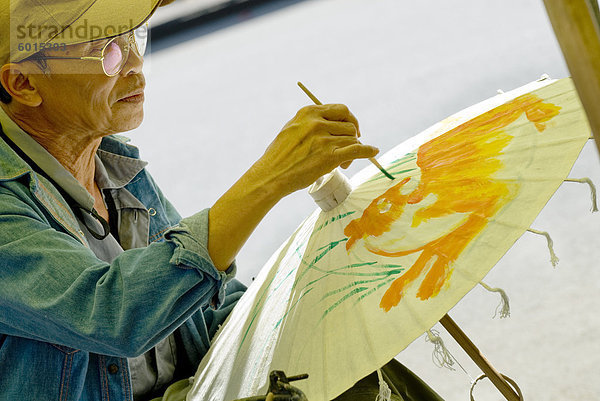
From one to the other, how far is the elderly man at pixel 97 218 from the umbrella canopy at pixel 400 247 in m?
0.12

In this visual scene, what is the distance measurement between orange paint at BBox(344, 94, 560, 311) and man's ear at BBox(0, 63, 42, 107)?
0.57 m

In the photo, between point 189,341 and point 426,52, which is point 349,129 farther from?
point 426,52

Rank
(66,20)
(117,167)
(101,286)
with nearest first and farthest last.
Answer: (101,286) < (66,20) < (117,167)

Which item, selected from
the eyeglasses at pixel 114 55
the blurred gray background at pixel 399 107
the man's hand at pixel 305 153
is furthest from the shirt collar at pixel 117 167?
the blurred gray background at pixel 399 107

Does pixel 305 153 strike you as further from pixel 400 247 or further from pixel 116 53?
pixel 116 53

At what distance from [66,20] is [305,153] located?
43 cm

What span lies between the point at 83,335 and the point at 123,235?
0.45m

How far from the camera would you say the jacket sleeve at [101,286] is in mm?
964

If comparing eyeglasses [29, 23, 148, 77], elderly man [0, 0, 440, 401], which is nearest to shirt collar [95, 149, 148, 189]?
elderly man [0, 0, 440, 401]

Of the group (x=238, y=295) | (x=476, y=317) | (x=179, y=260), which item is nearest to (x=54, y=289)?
(x=179, y=260)

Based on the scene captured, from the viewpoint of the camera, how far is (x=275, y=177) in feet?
3.24

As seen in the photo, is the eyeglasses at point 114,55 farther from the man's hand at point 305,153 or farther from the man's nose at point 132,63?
the man's hand at point 305,153

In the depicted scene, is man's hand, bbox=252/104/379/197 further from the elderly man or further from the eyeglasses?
the eyeglasses

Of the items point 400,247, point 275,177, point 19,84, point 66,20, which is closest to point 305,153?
point 275,177
